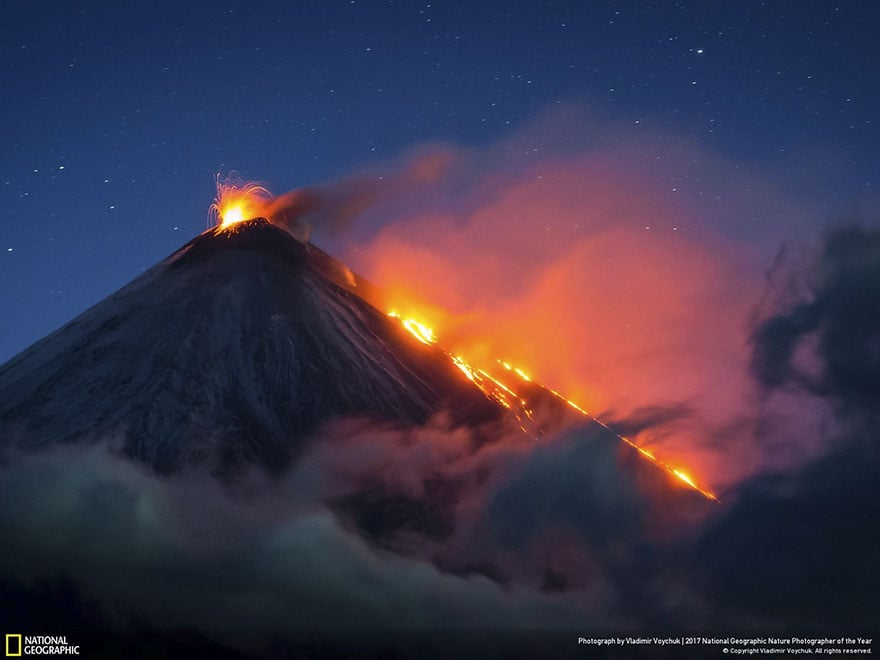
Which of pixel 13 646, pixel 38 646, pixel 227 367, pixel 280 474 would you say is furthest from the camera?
pixel 227 367

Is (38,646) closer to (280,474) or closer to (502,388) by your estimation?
(280,474)

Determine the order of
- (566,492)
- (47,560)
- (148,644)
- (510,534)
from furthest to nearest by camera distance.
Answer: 1. (566,492)
2. (510,534)
3. (47,560)
4. (148,644)

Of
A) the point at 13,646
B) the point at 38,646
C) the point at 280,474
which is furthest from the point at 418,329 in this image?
the point at 13,646

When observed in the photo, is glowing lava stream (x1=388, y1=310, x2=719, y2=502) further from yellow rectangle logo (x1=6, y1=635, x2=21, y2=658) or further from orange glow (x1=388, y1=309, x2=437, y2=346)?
yellow rectangle logo (x1=6, y1=635, x2=21, y2=658)

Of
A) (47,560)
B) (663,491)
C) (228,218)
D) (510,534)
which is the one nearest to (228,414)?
(47,560)

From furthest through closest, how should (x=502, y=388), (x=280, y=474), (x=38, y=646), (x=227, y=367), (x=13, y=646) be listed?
1. (x=502, y=388)
2. (x=227, y=367)
3. (x=280, y=474)
4. (x=38, y=646)
5. (x=13, y=646)

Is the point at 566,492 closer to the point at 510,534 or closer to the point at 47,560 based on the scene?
the point at 510,534
